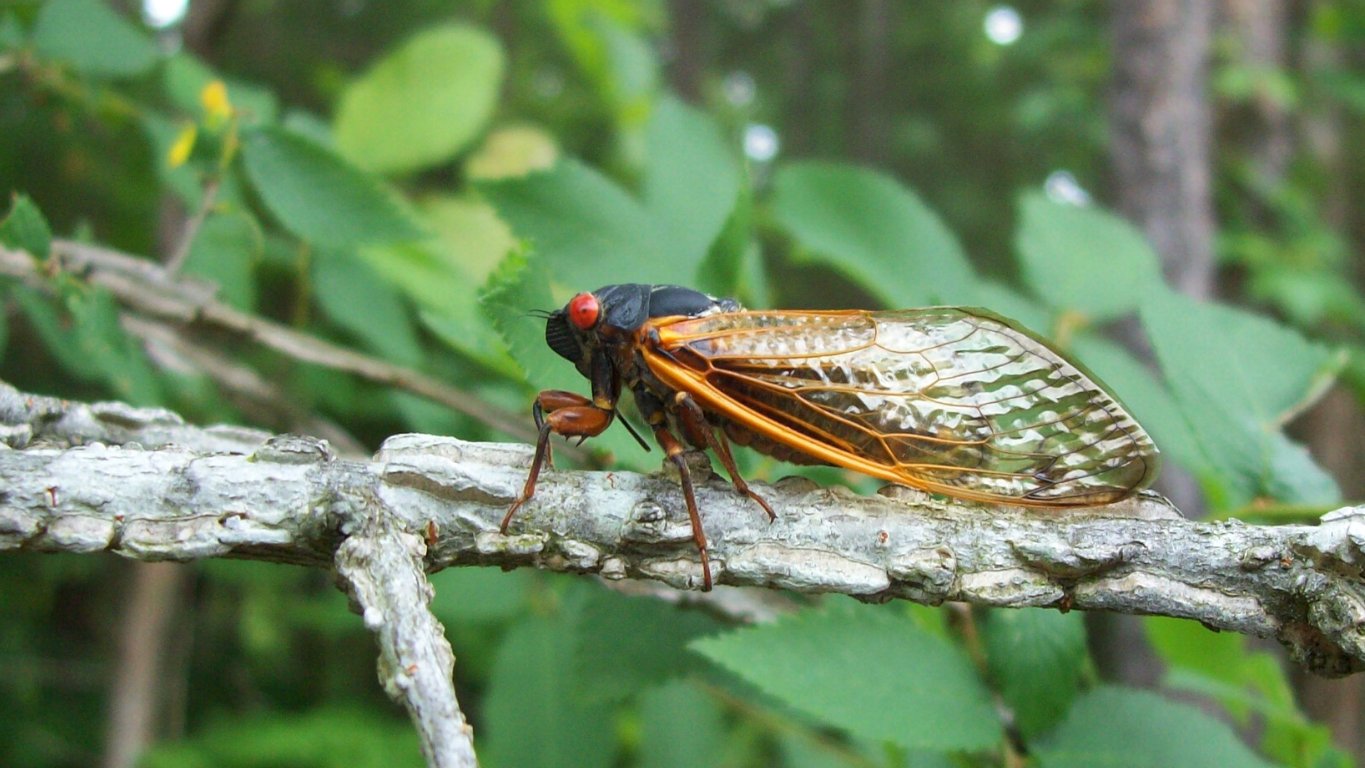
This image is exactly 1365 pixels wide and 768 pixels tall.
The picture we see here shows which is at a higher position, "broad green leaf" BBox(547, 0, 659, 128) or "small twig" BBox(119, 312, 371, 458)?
"broad green leaf" BBox(547, 0, 659, 128)

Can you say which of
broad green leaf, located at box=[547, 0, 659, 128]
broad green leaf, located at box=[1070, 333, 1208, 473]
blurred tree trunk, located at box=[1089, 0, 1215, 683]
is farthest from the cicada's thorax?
blurred tree trunk, located at box=[1089, 0, 1215, 683]

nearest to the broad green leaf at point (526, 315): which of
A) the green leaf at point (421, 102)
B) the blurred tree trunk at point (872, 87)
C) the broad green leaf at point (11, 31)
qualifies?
the green leaf at point (421, 102)

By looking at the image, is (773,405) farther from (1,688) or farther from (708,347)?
(1,688)

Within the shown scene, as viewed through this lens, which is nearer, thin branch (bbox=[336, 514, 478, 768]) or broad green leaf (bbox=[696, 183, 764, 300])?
thin branch (bbox=[336, 514, 478, 768])

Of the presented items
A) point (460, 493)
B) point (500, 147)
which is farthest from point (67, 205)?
point (460, 493)

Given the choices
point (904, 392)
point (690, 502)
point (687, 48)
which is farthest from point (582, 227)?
point (687, 48)

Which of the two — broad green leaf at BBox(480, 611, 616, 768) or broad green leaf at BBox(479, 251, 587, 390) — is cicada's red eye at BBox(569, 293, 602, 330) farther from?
broad green leaf at BBox(480, 611, 616, 768)
